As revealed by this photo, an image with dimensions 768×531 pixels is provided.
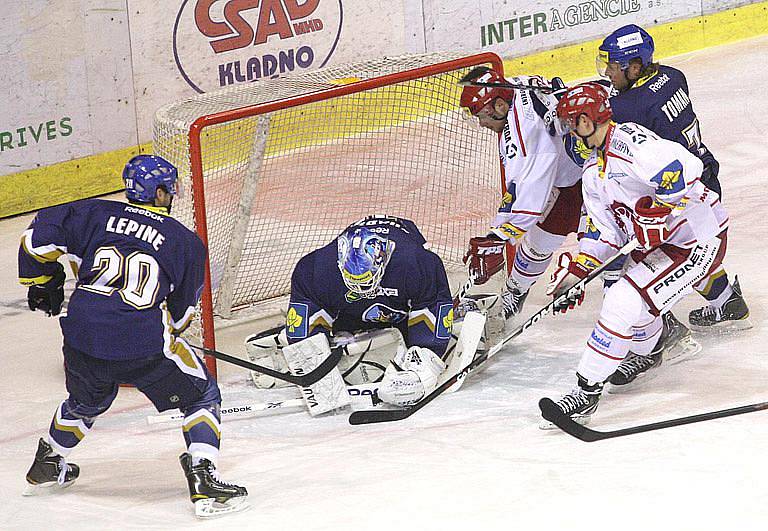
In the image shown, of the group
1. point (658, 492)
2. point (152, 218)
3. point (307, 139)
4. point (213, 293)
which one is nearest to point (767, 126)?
point (307, 139)

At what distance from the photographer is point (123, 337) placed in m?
3.47

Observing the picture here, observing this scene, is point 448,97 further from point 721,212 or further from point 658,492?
point 658,492

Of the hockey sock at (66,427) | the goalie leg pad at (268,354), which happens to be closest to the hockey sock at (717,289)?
the goalie leg pad at (268,354)

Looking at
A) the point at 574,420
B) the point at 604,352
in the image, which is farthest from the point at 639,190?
the point at 574,420

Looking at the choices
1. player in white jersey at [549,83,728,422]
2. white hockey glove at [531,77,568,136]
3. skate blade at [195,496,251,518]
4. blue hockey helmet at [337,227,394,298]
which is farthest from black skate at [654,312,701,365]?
skate blade at [195,496,251,518]

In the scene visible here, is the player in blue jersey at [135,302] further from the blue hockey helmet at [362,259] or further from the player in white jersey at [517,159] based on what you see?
the player in white jersey at [517,159]

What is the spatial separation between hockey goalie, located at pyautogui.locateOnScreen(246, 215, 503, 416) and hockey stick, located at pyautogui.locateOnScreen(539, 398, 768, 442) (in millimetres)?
469

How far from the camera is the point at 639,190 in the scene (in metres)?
4.03

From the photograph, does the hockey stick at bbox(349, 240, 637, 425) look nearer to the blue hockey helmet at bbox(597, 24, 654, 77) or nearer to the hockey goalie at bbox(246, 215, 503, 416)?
the hockey goalie at bbox(246, 215, 503, 416)

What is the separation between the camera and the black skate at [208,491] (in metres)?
3.56

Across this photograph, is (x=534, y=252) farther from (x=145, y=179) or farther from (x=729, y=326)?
(x=145, y=179)

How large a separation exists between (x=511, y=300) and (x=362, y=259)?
1089mm

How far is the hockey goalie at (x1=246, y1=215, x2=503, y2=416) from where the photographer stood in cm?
428

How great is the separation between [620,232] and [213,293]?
160 cm
